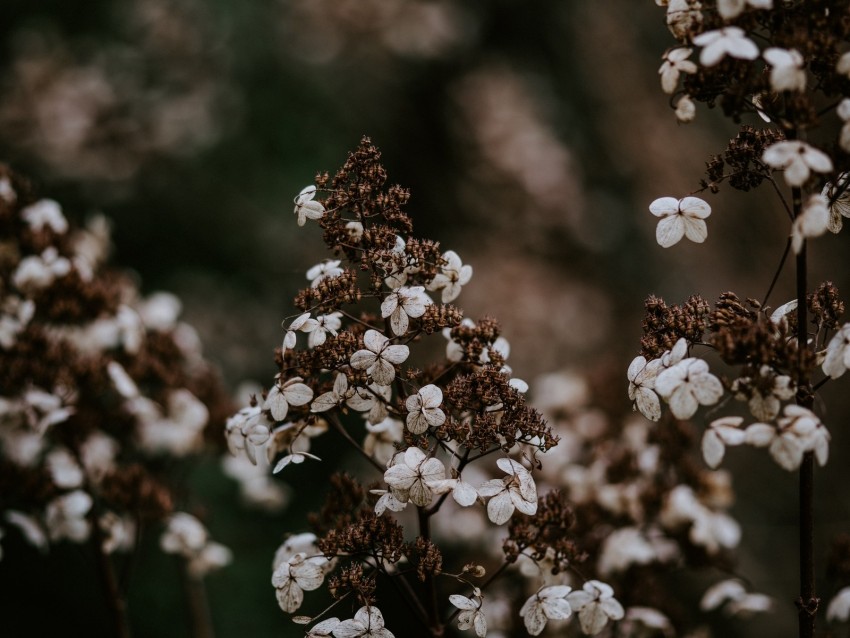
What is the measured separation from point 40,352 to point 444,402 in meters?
1.47

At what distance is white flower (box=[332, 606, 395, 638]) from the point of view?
154 cm

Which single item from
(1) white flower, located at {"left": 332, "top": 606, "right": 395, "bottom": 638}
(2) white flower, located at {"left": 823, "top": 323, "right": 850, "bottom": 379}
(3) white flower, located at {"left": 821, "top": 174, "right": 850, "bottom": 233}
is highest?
(3) white flower, located at {"left": 821, "top": 174, "right": 850, "bottom": 233}

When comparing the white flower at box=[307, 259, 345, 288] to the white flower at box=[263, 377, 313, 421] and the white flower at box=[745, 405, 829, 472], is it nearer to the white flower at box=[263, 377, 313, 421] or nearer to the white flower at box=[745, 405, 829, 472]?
the white flower at box=[263, 377, 313, 421]

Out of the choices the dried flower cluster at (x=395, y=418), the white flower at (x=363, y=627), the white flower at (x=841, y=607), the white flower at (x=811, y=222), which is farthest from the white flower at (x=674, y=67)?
the white flower at (x=841, y=607)

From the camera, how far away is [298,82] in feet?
18.1

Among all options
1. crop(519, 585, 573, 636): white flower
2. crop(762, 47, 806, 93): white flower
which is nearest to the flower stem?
crop(762, 47, 806, 93): white flower

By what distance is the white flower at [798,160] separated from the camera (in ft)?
4.35

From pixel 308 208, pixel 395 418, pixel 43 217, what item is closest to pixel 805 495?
pixel 395 418

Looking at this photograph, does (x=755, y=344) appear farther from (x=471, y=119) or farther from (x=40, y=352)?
(x=471, y=119)

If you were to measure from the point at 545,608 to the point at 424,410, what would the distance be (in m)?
0.53

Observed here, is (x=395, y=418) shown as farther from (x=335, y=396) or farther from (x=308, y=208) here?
(x=308, y=208)

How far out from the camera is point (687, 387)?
1.47 metres

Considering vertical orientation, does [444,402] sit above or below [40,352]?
below

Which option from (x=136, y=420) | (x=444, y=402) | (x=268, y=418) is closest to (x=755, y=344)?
(x=444, y=402)
